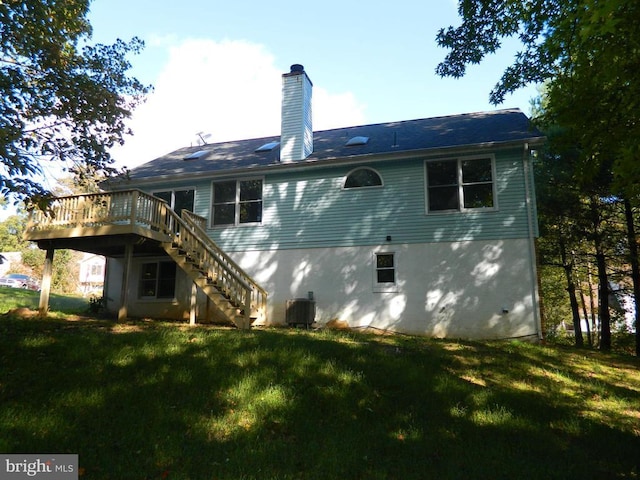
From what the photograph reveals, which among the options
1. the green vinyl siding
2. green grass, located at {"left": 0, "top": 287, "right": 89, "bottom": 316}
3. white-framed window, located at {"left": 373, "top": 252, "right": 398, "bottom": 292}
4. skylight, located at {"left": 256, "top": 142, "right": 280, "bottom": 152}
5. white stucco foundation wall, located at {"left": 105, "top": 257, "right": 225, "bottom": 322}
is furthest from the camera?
skylight, located at {"left": 256, "top": 142, "right": 280, "bottom": 152}

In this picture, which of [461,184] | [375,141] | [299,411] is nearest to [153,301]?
[375,141]

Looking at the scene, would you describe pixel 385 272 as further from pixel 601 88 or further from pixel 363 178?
pixel 601 88

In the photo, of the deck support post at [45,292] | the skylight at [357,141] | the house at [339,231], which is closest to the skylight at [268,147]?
the house at [339,231]

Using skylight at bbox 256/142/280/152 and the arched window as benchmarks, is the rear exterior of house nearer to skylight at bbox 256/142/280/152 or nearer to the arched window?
the arched window

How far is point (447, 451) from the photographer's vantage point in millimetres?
4387

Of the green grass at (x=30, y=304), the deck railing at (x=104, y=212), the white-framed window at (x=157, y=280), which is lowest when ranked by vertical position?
the green grass at (x=30, y=304)

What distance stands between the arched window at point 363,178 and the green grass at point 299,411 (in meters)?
6.30

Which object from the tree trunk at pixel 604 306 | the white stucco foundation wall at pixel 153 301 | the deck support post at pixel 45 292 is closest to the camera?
the deck support post at pixel 45 292

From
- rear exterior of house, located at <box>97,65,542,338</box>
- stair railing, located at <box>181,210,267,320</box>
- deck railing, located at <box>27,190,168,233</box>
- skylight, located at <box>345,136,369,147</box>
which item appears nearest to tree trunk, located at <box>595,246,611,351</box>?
rear exterior of house, located at <box>97,65,542,338</box>

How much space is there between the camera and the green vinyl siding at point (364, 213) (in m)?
11.6

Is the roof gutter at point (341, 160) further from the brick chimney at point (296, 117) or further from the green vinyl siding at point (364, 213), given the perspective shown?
the brick chimney at point (296, 117)

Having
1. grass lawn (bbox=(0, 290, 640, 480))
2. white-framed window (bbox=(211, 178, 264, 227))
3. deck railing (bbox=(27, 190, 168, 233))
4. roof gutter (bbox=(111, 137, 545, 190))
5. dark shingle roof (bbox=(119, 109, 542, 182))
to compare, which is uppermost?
dark shingle roof (bbox=(119, 109, 542, 182))

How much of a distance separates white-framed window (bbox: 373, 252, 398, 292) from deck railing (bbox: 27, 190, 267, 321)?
3836mm

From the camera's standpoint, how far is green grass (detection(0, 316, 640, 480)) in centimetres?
400
